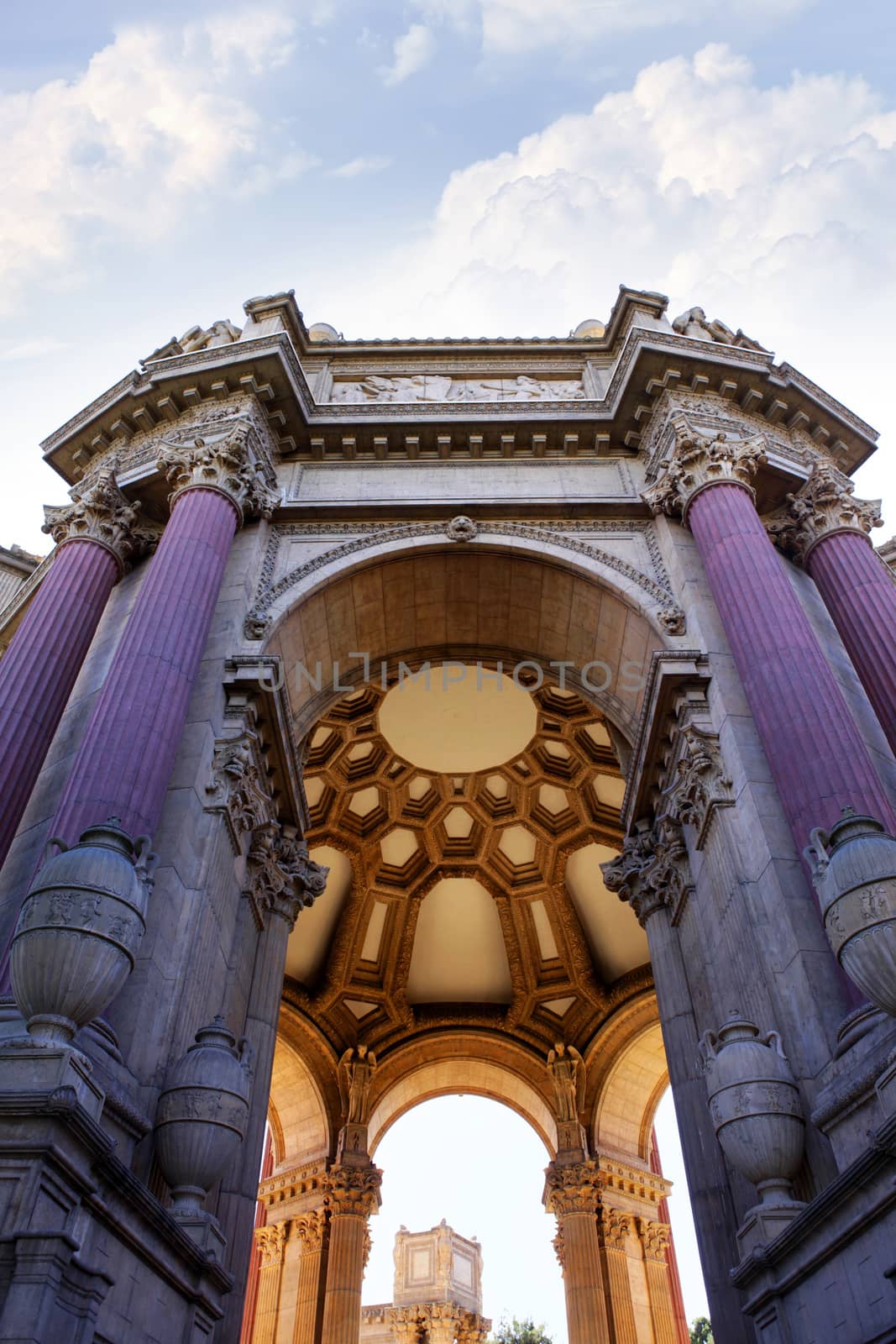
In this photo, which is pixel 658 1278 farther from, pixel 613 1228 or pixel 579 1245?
pixel 579 1245

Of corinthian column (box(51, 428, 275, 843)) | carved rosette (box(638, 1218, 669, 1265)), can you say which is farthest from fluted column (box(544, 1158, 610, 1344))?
corinthian column (box(51, 428, 275, 843))

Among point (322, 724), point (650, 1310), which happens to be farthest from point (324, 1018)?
point (650, 1310)

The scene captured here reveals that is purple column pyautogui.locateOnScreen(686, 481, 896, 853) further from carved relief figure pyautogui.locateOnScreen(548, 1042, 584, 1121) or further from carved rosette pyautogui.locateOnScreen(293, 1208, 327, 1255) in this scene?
carved rosette pyautogui.locateOnScreen(293, 1208, 327, 1255)

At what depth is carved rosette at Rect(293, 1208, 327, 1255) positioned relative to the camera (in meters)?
23.5

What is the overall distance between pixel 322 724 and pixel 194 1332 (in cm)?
1758

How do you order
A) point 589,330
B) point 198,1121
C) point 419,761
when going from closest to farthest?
1. point 198,1121
2. point 589,330
3. point 419,761

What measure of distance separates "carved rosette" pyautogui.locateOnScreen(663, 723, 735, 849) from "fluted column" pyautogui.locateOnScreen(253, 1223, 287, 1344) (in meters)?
18.3

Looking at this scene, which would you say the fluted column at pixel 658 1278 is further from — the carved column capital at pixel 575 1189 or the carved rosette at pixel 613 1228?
the carved column capital at pixel 575 1189

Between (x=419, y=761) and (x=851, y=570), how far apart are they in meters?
15.6

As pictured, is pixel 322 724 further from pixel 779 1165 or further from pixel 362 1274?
pixel 779 1165

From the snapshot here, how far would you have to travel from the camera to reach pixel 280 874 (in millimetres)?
13469

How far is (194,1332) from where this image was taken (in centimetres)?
809

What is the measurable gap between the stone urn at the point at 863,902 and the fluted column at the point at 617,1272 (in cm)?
1980

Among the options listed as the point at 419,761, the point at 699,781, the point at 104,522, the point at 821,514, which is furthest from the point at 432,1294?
the point at 821,514
